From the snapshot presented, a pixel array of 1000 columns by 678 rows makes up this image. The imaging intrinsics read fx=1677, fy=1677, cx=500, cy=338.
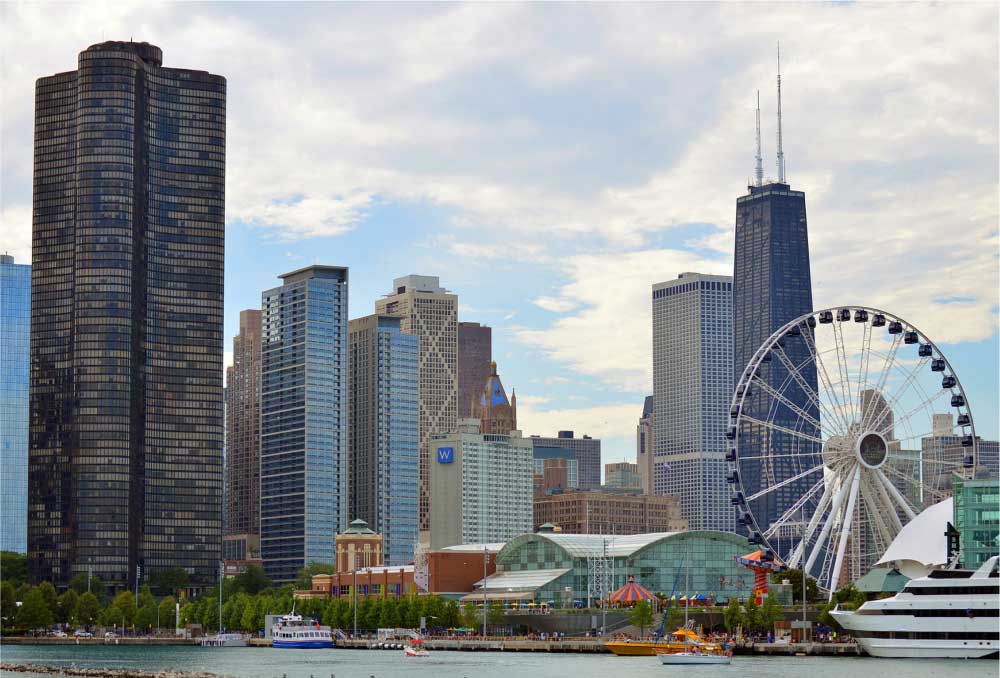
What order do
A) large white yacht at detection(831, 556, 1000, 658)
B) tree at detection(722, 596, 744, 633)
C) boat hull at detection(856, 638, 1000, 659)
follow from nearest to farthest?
boat hull at detection(856, 638, 1000, 659), large white yacht at detection(831, 556, 1000, 658), tree at detection(722, 596, 744, 633)

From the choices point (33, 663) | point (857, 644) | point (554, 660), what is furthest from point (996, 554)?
point (33, 663)

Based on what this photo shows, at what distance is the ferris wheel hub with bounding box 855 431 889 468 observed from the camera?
598 ft

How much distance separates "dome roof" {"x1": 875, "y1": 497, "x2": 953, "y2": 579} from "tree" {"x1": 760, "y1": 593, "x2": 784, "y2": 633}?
14.2m

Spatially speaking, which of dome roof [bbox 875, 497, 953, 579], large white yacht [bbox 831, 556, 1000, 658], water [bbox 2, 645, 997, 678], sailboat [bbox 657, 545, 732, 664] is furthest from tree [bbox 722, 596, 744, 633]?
large white yacht [bbox 831, 556, 1000, 658]

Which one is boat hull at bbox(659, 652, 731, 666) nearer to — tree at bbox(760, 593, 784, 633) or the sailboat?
the sailboat

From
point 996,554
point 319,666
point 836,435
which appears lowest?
point 319,666

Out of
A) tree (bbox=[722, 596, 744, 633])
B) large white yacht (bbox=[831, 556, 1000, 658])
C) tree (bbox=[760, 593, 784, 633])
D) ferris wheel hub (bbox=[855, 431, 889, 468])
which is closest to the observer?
large white yacht (bbox=[831, 556, 1000, 658])

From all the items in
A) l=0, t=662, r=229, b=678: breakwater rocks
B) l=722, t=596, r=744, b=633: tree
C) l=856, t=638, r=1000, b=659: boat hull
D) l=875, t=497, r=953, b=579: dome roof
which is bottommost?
l=0, t=662, r=229, b=678: breakwater rocks

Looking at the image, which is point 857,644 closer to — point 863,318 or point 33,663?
point 863,318

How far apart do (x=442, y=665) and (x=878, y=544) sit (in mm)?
→ 53691

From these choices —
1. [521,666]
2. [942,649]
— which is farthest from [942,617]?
[521,666]

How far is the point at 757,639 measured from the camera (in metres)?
192

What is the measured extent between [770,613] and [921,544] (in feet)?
68.4

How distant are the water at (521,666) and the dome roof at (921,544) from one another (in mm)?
15381
